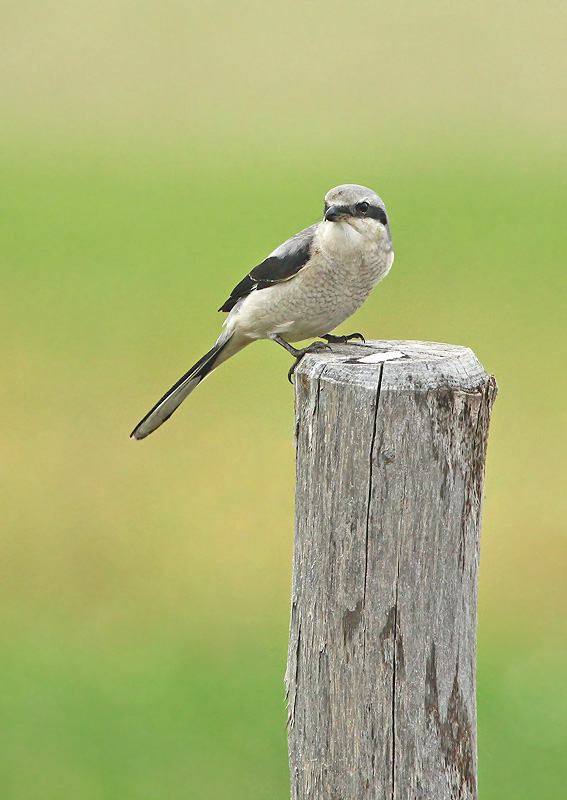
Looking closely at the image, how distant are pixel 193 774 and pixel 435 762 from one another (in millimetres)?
2852

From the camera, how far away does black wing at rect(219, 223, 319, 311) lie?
3688mm

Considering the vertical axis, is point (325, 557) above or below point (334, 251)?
below

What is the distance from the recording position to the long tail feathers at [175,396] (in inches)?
148

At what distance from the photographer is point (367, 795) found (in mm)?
2322

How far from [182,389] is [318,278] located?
0.69 meters

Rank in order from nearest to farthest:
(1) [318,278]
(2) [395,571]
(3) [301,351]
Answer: (2) [395,571]
(3) [301,351]
(1) [318,278]

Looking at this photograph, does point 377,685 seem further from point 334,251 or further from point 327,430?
point 334,251

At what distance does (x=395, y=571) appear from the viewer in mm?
2281

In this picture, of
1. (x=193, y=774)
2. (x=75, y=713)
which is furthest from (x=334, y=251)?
(x=75, y=713)

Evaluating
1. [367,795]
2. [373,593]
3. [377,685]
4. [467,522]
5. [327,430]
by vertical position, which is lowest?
[367,795]

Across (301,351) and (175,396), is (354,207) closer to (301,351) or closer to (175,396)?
(301,351)

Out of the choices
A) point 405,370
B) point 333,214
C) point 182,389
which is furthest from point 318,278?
point 405,370

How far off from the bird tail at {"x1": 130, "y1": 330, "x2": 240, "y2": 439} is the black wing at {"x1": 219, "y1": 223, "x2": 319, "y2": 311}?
10.9 inches

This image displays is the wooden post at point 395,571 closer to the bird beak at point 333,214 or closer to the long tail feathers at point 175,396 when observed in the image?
the bird beak at point 333,214
